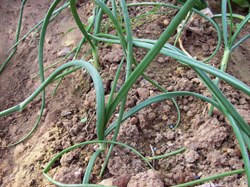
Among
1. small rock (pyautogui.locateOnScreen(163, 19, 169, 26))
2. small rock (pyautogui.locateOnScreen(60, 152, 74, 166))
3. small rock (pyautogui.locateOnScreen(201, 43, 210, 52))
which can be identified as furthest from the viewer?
small rock (pyautogui.locateOnScreen(163, 19, 169, 26))

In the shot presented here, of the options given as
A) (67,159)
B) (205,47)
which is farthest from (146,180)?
(205,47)

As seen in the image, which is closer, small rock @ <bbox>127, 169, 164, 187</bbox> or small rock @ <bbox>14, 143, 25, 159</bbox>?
small rock @ <bbox>127, 169, 164, 187</bbox>

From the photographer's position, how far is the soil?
85cm

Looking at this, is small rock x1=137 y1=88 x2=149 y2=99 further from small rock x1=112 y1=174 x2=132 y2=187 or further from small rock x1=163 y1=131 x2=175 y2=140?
small rock x1=112 y1=174 x2=132 y2=187

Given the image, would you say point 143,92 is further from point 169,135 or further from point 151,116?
point 169,135

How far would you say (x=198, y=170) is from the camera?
0.85m

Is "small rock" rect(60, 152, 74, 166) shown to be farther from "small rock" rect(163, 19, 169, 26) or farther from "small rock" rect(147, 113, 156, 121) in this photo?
"small rock" rect(163, 19, 169, 26)

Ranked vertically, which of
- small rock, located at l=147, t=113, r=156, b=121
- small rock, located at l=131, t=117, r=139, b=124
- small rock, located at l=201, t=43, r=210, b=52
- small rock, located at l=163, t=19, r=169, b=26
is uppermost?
small rock, located at l=163, t=19, r=169, b=26

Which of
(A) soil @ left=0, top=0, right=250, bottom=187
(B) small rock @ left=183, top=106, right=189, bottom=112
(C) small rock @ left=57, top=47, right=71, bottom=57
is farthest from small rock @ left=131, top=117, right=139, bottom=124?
(C) small rock @ left=57, top=47, right=71, bottom=57

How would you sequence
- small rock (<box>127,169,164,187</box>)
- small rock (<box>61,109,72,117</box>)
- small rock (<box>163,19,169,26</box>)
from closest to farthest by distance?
small rock (<box>127,169,164,187</box>) < small rock (<box>61,109,72,117</box>) < small rock (<box>163,19,169,26</box>)

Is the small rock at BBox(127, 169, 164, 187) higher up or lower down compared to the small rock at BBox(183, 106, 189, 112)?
lower down

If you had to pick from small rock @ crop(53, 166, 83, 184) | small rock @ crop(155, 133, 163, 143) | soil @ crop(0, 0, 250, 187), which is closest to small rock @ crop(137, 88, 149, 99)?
soil @ crop(0, 0, 250, 187)

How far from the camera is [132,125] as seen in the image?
0.98 meters

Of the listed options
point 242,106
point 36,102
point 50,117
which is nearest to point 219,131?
point 242,106
